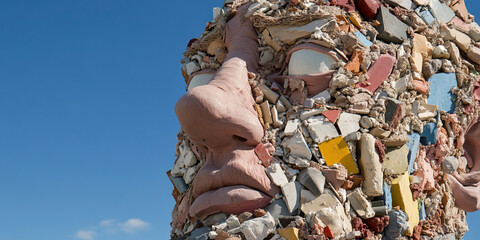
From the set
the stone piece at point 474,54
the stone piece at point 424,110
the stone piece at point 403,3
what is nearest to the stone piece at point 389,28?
the stone piece at point 403,3

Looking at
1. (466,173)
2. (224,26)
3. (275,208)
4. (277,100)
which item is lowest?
(466,173)

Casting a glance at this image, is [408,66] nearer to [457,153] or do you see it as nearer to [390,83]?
[390,83]

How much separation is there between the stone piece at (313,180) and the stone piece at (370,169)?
309 millimetres

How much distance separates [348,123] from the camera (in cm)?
427

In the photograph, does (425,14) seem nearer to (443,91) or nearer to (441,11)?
(441,11)

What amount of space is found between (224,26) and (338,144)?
137cm

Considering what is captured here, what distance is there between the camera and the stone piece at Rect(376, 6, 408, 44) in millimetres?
4848

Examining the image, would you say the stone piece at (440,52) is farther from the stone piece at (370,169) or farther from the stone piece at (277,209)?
the stone piece at (277,209)

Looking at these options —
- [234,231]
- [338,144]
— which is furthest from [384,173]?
[234,231]

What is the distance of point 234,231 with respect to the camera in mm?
3881

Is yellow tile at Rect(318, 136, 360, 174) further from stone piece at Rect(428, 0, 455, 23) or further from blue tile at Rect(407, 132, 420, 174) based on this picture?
stone piece at Rect(428, 0, 455, 23)

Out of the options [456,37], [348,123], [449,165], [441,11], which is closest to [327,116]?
[348,123]

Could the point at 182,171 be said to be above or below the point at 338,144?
above

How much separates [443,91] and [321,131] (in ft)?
4.77
